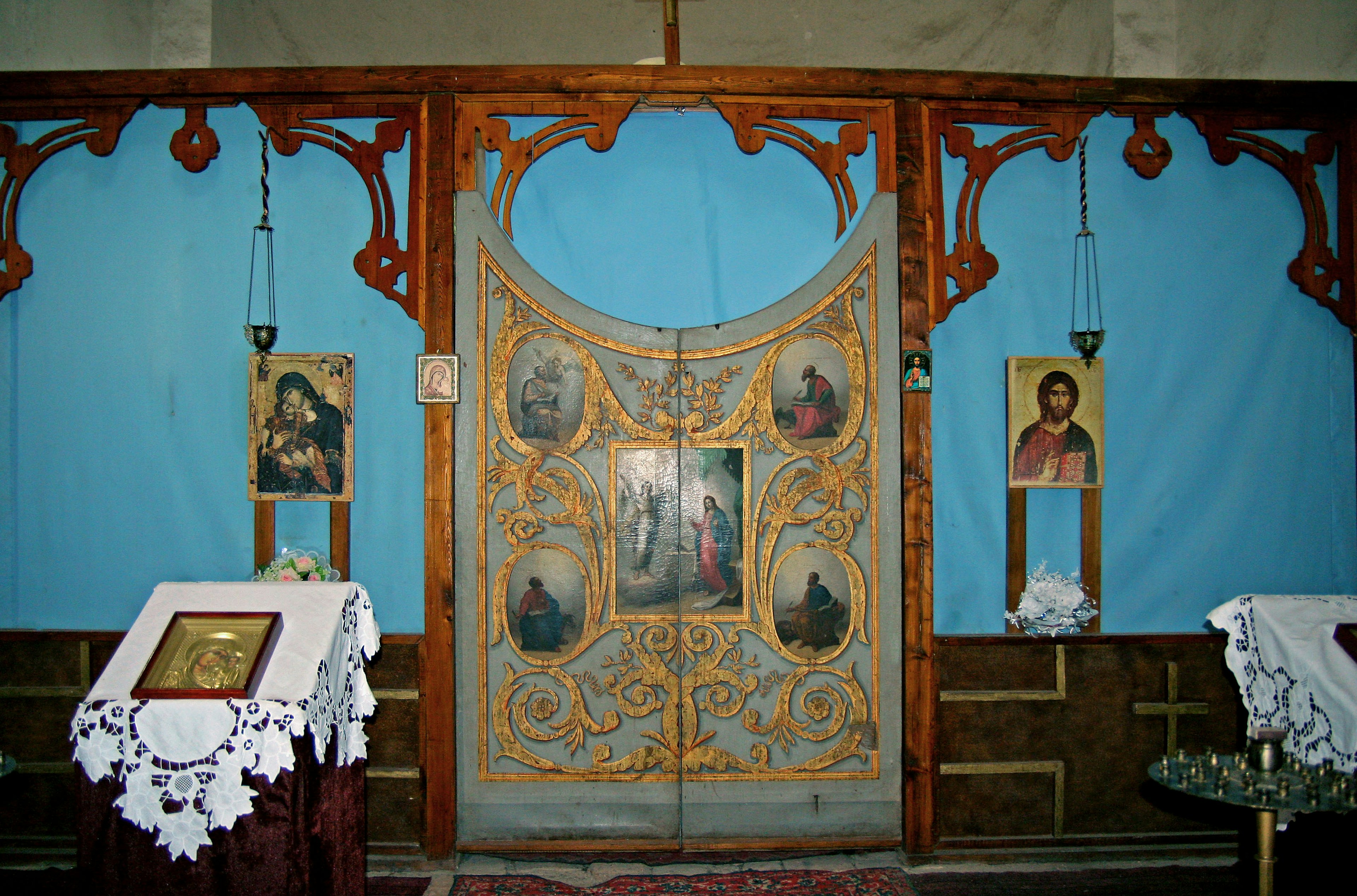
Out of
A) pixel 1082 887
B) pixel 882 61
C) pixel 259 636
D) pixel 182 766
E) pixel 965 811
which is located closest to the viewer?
pixel 182 766

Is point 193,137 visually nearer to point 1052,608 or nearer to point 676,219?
point 676,219

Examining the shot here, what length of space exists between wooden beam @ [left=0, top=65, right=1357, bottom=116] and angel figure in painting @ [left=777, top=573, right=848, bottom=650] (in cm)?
238

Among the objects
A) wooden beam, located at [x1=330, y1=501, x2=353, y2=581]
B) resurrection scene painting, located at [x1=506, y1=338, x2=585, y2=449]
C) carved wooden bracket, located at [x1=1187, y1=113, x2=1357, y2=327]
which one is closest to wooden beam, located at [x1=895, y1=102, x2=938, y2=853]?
carved wooden bracket, located at [x1=1187, y1=113, x2=1357, y2=327]

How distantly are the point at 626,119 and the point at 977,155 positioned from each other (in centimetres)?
170

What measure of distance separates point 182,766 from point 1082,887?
3.58 meters

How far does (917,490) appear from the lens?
364 cm

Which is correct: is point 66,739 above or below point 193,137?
below

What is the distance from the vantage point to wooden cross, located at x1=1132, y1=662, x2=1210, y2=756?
358 cm

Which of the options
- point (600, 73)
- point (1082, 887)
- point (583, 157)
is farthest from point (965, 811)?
point (600, 73)

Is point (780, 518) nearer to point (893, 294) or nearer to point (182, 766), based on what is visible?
point (893, 294)

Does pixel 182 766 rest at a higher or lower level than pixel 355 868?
higher

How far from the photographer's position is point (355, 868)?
9.78 feet

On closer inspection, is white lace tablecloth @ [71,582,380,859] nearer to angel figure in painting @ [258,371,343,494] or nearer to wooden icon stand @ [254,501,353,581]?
wooden icon stand @ [254,501,353,581]

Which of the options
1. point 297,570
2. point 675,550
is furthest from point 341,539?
point 675,550
